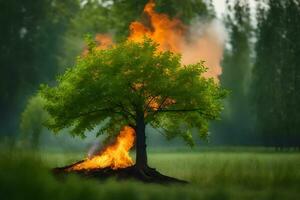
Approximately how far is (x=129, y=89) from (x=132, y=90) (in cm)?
59

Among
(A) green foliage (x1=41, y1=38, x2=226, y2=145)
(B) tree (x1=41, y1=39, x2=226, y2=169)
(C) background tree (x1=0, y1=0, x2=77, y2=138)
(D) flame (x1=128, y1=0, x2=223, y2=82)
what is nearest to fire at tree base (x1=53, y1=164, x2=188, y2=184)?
(B) tree (x1=41, y1=39, x2=226, y2=169)

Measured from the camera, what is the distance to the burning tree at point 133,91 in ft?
78.3

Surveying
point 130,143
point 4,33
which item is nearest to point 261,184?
point 130,143

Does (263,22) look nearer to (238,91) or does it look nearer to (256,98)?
(256,98)

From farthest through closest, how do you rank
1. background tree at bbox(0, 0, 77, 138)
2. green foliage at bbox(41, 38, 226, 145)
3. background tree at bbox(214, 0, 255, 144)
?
background tree at bbox(214, 0, 255, 144) < background tree at bbox(0, 0, 77, 138) < green foliage at bbox(41, 38, 226, 145)

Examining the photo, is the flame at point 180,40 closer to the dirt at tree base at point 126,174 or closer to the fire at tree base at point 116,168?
the fire at tree base at point 116,168

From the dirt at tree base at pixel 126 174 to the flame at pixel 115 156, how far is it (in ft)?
3.10

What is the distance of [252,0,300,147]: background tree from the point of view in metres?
31.7

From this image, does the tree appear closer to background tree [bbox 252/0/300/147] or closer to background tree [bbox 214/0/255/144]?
background tree [bbox 252/0/300/147]

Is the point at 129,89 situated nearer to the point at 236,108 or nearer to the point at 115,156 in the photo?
the point at 115,156

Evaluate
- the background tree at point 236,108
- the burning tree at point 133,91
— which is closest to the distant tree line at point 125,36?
the background tree at point 236,108

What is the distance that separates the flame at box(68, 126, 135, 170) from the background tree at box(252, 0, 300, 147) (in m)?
8.87

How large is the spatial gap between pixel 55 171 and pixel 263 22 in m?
13.8

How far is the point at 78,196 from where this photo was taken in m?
13.9
